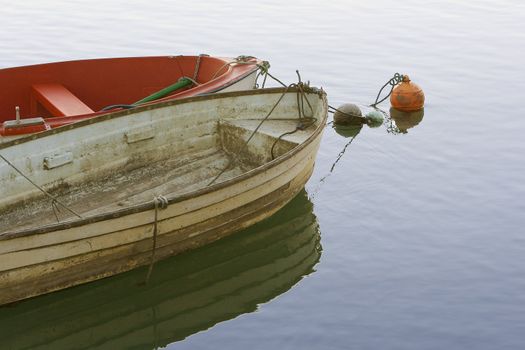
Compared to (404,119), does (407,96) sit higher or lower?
higher

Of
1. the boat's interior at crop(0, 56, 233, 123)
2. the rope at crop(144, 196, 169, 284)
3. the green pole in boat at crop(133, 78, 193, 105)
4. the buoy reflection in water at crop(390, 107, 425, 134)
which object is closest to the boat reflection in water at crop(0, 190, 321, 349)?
the rope at crop(144, 196, 169, 284)

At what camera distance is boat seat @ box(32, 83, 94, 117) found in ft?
33.8

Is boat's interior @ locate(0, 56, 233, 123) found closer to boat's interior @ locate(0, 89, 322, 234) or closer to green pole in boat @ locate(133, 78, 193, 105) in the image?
green pole in boat @ locate(133, 78, 193, 105)

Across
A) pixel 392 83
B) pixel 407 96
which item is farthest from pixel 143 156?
pixel 392 83

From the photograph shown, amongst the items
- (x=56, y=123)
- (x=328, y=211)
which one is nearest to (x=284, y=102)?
(x=328, y=211)

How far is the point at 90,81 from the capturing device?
11.5 m

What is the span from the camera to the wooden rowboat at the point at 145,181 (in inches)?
305

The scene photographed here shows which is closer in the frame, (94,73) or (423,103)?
(94,73)

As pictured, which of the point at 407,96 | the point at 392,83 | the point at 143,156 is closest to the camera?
the point at 143,156

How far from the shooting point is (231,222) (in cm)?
908

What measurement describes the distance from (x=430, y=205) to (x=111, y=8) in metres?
13.2

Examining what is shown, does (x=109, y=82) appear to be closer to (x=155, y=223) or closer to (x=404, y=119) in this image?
(x=155, y=223)

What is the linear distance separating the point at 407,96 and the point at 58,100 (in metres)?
6.16

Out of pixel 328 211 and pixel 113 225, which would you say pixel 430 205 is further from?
pixel 113 225
